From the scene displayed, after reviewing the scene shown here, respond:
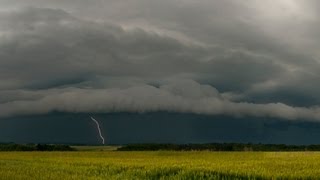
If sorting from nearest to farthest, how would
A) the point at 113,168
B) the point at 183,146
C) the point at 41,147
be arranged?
the point at 113,168
the point at 41,147
the point at 183,146

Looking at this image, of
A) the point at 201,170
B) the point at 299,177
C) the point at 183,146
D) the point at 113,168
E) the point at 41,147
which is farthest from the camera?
the point at 183,146

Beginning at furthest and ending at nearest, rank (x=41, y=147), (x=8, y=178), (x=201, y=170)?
1. (x=41, y=147)
2. (x=201, y=170)
3. (x=8, y=178)

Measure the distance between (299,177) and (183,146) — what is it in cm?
11211

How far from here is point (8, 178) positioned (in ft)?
95.1

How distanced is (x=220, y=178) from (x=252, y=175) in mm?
1967

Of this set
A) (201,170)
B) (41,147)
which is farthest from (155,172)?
(41,147)

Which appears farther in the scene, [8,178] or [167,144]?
[167,144]

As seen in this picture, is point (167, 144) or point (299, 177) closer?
point (299, 177)

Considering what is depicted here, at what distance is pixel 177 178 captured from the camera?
29797 millimetres

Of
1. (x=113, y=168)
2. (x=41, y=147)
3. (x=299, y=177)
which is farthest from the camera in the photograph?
(x=41, y=147)

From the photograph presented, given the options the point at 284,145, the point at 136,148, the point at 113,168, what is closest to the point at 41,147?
the point at 136,148

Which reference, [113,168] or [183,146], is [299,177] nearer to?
[113,168]

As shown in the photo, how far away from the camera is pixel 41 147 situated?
410 feet

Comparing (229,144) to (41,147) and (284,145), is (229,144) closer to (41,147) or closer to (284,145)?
(284,145)
